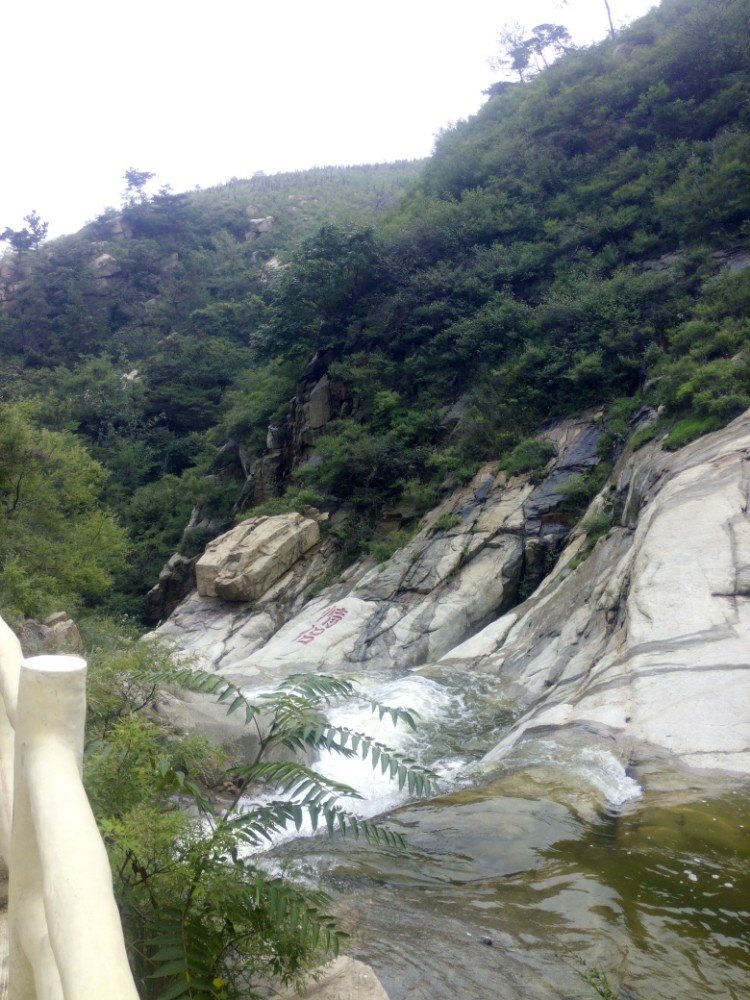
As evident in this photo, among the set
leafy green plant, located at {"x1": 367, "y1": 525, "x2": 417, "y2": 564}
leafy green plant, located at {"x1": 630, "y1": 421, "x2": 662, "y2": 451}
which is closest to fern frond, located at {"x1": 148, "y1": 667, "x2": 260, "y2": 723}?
leafy green plant, located at {"x1": 630, "y1": 421, "x2": 662, "y2": 451}

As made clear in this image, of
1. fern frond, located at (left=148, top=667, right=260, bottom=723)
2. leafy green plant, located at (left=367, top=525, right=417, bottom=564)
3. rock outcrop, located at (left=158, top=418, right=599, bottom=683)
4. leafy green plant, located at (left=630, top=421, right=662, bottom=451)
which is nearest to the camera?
fern frond, located at (left=148, top=667, right=260, bottom=723)

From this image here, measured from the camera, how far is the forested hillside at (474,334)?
16.7 metres

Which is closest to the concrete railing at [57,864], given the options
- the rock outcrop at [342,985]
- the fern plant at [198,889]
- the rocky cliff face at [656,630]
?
the fern plant at [198,889]

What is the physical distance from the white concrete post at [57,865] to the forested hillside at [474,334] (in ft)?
37.6

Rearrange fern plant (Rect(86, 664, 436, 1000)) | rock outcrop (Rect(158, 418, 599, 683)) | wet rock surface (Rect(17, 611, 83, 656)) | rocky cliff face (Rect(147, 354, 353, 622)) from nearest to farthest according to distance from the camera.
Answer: fern plant (Rect(86, 664, 436, 1000)) → wet rock surface (Rect(17, 611, 83, 656)) → rock outcrop (Rect(158, 418, 599, 683)) → rocky cliff face (Rect(147, 354, 353, 622))

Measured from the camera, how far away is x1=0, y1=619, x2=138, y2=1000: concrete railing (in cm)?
117

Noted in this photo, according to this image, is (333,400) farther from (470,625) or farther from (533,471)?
(470,625)

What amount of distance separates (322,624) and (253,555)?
4326 mm

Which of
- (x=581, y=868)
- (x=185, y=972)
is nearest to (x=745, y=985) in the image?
(x=581, y=868)

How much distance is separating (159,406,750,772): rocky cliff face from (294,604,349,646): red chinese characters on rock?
0.18 feet

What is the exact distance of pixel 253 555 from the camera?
19141 mm

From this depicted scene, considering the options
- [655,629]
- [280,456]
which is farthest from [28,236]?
[655,629]

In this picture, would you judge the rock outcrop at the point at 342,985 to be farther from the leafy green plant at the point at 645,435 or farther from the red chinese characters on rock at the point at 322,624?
the red chinese characters on rock at the point at 322,624

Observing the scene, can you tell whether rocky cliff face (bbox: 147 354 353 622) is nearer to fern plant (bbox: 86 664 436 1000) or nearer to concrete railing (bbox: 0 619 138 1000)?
fern plant (bbox: 86 664 436 1000)
